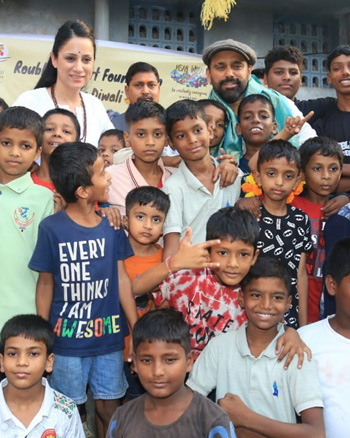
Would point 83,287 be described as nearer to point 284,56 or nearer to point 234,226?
point 234,226

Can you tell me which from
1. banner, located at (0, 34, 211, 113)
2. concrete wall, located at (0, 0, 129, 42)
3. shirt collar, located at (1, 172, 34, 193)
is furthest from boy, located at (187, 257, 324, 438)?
concrete wall, located at (0, 0, 129, 42)

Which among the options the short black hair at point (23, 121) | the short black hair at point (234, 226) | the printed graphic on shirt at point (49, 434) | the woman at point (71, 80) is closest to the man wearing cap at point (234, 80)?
the woman at point (71, 80)

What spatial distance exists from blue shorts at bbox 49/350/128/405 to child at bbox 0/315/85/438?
16cm

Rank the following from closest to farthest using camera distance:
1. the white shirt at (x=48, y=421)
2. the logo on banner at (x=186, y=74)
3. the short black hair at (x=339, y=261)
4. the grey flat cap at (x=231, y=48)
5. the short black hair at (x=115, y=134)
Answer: the white shirt at (x=48, y=421) → the short black hair at (x=339, y=261) → the grey flat cap at (x=231, y=48) → the short black hair at (x=115, y=134) → the logo on banner at (x=186, y=74)

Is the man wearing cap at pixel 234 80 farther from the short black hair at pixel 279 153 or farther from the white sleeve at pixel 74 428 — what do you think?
the white sleeve at pixel 74 428

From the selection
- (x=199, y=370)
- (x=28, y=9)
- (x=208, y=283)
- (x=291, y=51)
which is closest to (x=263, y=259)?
(x=208, y=283)

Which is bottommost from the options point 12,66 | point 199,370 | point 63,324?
point 199,370

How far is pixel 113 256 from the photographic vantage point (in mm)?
2891

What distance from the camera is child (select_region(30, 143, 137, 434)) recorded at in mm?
2770

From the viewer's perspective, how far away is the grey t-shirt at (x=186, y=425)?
217 cm

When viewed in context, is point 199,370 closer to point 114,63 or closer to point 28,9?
point 114,63

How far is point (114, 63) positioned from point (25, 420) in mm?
5254

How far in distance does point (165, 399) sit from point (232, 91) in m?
2.29

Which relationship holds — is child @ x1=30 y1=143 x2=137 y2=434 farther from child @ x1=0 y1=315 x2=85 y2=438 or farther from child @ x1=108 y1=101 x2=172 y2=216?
child @ x1=108 y1=101 x2=172 y2=216
